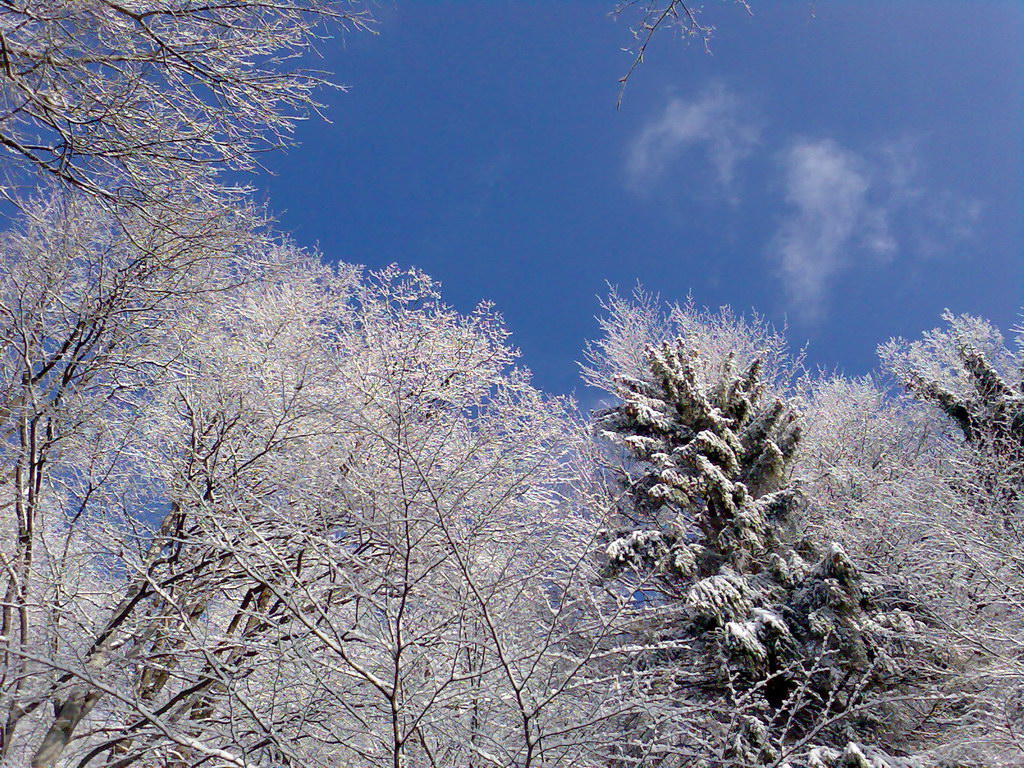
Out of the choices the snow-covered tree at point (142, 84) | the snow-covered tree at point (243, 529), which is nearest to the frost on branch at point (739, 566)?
the snow-covered tree at point (243, 529)

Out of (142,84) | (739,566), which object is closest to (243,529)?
(142,84)

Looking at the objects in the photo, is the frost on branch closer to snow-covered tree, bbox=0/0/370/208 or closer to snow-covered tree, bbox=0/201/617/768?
snow-covered tree, bbox=0/201/617/768

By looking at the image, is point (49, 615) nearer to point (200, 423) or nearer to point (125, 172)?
point (200, 423)

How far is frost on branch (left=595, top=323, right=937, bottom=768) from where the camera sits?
19.0 ft

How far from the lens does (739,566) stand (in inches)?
269

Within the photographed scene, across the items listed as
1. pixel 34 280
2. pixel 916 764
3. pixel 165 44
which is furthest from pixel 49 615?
pixel 916 764

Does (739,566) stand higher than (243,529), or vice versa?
(739,566)

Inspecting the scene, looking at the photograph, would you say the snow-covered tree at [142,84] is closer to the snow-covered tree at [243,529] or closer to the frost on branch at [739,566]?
the snow-covered tree at [243,529]

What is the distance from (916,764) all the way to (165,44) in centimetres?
736

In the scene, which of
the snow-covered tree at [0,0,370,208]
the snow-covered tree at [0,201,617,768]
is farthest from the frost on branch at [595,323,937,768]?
the snow-covered tree at [0,0,370,208]

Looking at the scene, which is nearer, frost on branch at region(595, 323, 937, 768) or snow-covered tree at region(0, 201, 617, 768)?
snow-covered tree at region(0, 201, 617, 768)

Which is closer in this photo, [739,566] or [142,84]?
[142,84]

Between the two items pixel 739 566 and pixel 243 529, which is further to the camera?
pixel 739 566

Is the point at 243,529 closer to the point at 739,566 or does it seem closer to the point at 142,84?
the point at 142,84
